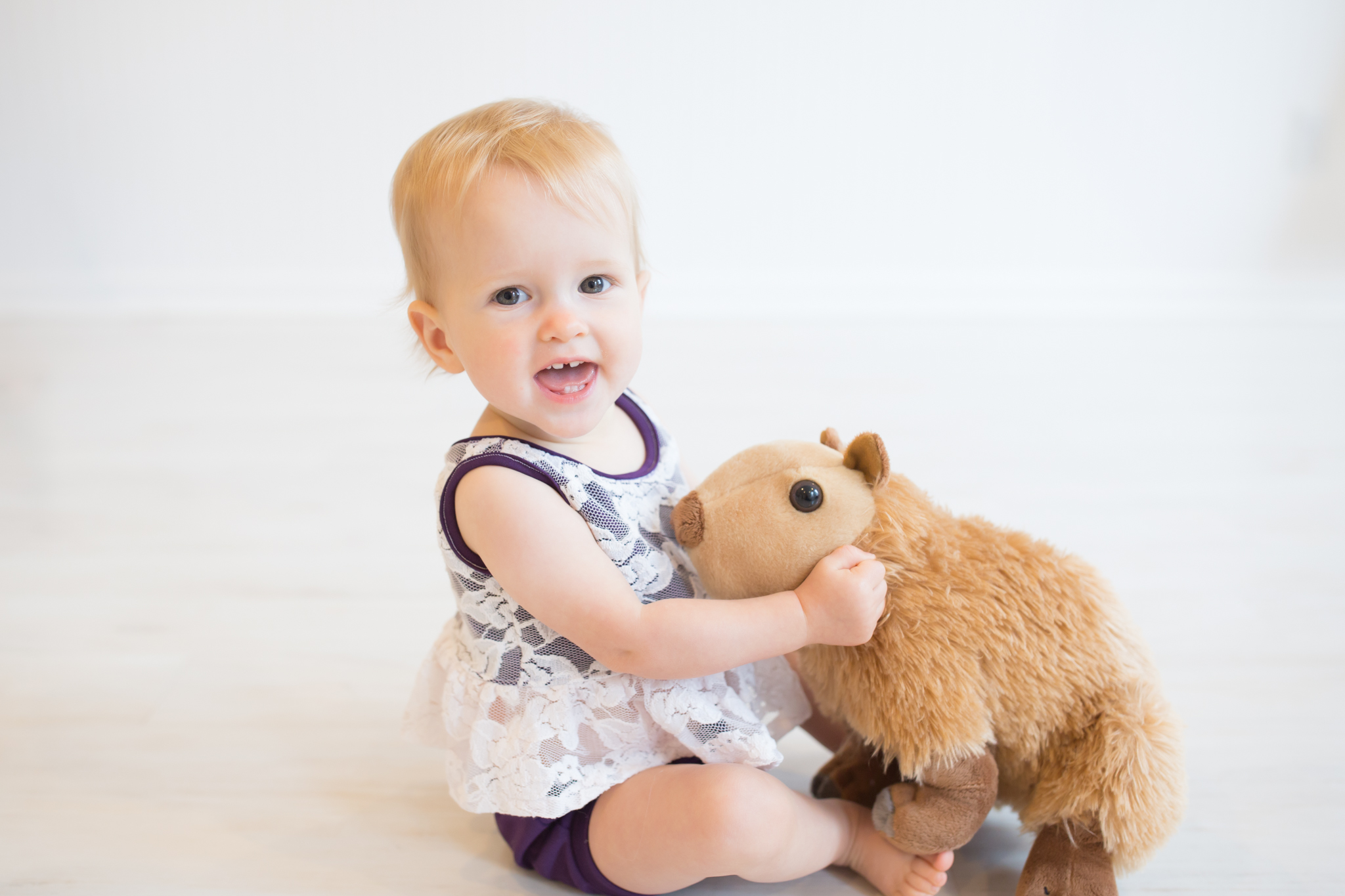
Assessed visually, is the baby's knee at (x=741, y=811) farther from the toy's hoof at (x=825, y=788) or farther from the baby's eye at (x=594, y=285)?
the baby's eye at (x=594, y=285)

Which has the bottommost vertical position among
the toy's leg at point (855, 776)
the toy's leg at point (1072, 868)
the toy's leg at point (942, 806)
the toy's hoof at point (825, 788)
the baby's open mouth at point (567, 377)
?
the toy's hoof at point (825, 788)

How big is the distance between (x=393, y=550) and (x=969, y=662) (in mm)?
837

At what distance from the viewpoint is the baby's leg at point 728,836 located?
720 millimetres

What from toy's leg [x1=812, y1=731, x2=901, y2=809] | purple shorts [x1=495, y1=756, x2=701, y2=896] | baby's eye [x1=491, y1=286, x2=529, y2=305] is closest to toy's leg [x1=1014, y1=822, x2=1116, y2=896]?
toy's leg [x1=812, y1=731, x2=901, y2=809]

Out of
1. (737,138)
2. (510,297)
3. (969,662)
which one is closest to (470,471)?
(510,297)

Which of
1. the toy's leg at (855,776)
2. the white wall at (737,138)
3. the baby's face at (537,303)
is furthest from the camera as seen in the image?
the white wall at (737,138)

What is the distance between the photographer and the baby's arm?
70 centimetres

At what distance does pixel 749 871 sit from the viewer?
0.75 meters

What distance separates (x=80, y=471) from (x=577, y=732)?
3.83ft

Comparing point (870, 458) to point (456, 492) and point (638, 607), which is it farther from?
point (456, 492)

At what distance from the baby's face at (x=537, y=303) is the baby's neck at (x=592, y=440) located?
0.07 feet

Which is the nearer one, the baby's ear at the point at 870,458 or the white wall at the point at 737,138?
the baby's ear at the point at 870,458

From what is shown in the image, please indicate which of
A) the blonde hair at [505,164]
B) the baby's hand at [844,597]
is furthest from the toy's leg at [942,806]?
the blonde hair at [505,164]

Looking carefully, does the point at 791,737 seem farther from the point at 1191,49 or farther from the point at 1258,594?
the point at 1191,49
